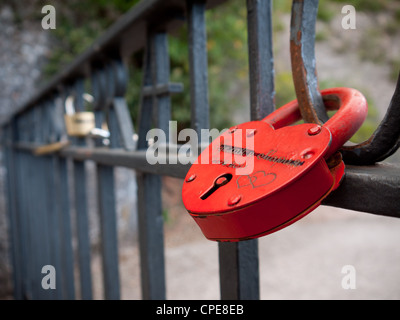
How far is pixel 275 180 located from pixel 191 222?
222 inches

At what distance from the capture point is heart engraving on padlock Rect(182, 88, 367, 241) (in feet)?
0.95

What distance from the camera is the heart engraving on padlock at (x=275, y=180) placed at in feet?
0.95

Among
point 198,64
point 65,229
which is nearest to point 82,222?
point 65,229

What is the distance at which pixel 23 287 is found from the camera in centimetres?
269

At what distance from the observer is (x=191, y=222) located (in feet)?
19.2

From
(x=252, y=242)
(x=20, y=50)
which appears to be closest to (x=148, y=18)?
(x=252, y=242)

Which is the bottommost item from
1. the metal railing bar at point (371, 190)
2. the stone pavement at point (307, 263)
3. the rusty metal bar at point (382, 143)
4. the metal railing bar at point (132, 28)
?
the stone pavement at point (307, 263)

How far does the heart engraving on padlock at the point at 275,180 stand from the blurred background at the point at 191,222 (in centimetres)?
336

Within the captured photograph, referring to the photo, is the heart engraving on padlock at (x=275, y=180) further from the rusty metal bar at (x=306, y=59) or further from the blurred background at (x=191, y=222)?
the blurred background at (x=191, y=222)

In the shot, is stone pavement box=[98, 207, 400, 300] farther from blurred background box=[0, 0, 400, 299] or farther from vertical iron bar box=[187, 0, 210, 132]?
vertical iron bar box=[187, 0, 210, 132]

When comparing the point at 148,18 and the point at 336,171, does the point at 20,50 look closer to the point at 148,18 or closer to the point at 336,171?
the point at 148,18

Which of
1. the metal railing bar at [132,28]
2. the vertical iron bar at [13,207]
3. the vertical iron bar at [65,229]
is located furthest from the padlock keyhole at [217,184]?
the vertical iron bar at [13,207]

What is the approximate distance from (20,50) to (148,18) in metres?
4.53

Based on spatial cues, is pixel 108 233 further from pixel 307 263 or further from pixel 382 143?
pixel 307 263
